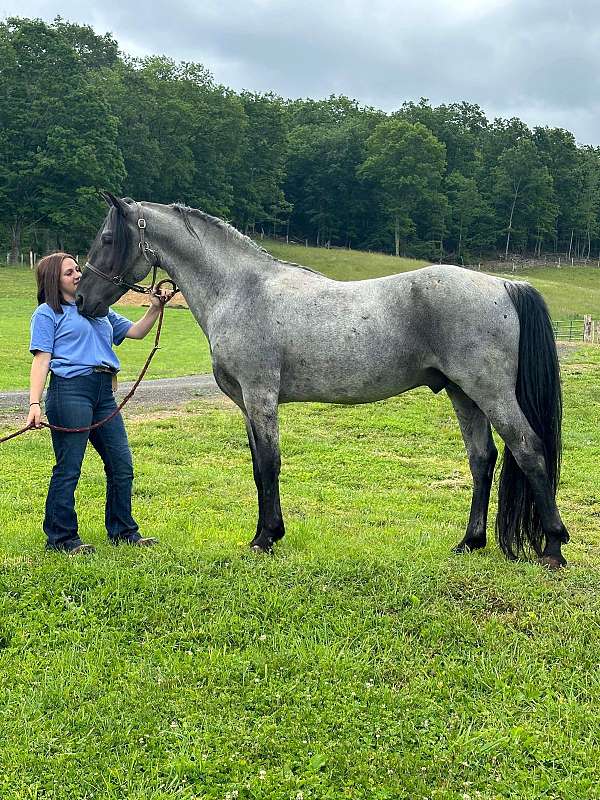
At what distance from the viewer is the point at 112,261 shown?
17.6 feet

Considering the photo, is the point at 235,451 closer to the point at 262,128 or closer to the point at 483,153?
the point at 262,128

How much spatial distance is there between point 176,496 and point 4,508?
1.93m

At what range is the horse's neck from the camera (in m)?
5.57

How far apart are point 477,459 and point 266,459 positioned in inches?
77.0

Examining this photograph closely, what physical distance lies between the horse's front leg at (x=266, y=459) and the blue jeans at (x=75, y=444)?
4.00 feet

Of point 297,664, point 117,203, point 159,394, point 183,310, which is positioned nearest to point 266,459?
point 297,664

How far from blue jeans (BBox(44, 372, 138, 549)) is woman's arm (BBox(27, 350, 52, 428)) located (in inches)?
7.8

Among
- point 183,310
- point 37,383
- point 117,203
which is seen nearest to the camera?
point 37,383

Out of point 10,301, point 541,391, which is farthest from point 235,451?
point 10,301

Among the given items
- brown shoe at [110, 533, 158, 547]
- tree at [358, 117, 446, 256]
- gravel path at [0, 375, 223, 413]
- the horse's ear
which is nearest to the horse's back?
the horse's ear

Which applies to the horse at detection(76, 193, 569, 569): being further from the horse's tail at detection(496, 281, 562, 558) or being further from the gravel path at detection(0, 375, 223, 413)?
the gravel path at detection(0, 375, 223, 413)

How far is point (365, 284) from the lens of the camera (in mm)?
5457

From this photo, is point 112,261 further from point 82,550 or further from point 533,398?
point 533,398

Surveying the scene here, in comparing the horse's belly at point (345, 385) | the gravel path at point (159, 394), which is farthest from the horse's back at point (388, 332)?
the gravel path at point (159, 394)
